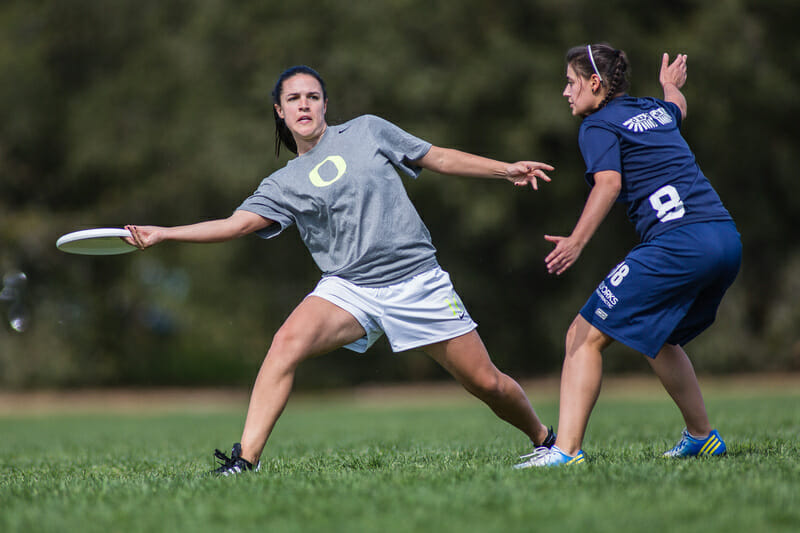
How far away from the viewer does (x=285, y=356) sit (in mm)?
4695

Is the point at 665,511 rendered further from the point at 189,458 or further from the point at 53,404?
the point at 53,404

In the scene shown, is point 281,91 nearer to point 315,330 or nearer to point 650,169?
point 315,330

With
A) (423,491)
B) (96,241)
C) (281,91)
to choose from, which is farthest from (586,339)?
(96,241)

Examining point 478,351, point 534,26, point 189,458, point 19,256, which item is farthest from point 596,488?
→ point 19,256

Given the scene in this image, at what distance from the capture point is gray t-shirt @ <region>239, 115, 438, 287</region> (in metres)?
4.89

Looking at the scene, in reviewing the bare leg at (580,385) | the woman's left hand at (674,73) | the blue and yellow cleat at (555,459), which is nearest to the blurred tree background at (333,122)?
the woman's left hand at (674,73)

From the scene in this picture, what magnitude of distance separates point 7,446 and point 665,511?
747 cm

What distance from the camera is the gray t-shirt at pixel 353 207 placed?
16.0ft

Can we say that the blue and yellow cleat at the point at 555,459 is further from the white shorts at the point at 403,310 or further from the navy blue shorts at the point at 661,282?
the white shorts at the point at 403,310

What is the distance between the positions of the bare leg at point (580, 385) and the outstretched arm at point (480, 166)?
0.90 meters

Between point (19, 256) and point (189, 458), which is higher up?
point (19, 256)

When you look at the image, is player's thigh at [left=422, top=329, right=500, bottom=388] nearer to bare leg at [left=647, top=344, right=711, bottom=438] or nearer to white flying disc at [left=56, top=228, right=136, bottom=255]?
bare leg at [left=647, top=344, right=711, bottom=438]

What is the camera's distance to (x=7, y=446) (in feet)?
28.9

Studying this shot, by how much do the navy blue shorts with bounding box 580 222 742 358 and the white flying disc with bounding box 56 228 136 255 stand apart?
2572 millimetres
